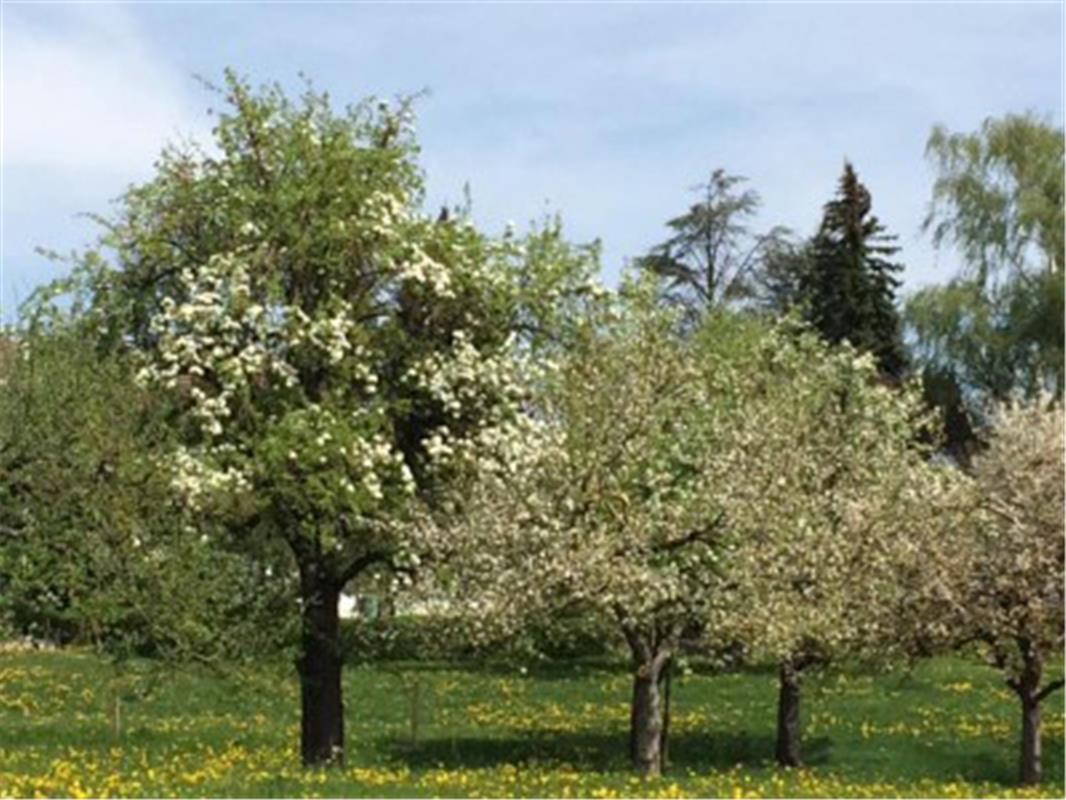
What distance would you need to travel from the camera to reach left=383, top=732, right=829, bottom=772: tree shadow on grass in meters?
29.9

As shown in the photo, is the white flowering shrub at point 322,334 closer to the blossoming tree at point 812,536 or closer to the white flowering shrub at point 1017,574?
the blossoming tree at point 812,536

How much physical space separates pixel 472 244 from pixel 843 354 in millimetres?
13584

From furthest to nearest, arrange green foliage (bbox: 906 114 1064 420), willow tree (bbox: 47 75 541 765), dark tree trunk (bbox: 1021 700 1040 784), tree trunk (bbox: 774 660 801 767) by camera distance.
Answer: green foliage (bbox: 906 114 1064 420), tree trunk (bbox: 774 660 801 767), dark tree trunk (bbox: 1021 700 1040 784), willow tree (bbox: 47 75 541 765)

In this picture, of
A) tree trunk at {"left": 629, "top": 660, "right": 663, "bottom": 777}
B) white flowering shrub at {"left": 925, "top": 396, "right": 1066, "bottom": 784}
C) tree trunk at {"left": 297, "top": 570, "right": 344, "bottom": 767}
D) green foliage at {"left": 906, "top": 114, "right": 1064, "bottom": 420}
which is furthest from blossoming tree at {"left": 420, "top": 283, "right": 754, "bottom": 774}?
green foliage at {"left": 906, "top": 114, "right": 1064, "bottom": 420}

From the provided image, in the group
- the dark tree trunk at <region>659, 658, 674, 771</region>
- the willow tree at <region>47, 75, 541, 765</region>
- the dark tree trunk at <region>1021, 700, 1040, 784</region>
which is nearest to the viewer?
the willow tree at <region>47, 75, 541, 765</region>

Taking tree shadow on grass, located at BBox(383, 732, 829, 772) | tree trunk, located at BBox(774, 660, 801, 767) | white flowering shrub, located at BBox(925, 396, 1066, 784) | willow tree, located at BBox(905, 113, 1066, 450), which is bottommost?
Result: tree shadow on grass, located at BBox(383, 732, 829, 772)

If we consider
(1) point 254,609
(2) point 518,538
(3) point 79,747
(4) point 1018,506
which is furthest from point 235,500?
(4) point 1018,506

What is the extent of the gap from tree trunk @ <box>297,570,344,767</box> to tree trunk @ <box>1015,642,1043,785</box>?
11.0 meters

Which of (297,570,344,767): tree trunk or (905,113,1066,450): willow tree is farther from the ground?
(905,113,1066,450): willow tree

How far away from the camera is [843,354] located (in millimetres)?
39188

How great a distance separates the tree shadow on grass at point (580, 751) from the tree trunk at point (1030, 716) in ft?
12.7

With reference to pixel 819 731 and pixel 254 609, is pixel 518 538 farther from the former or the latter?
pixel 819 731

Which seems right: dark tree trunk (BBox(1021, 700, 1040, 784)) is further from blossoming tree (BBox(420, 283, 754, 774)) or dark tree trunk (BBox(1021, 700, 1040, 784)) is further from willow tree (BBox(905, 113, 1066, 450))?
willow tree (BBox(905, 113, 1066, 450))

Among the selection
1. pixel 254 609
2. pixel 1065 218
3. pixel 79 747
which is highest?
pixel 1065 218
